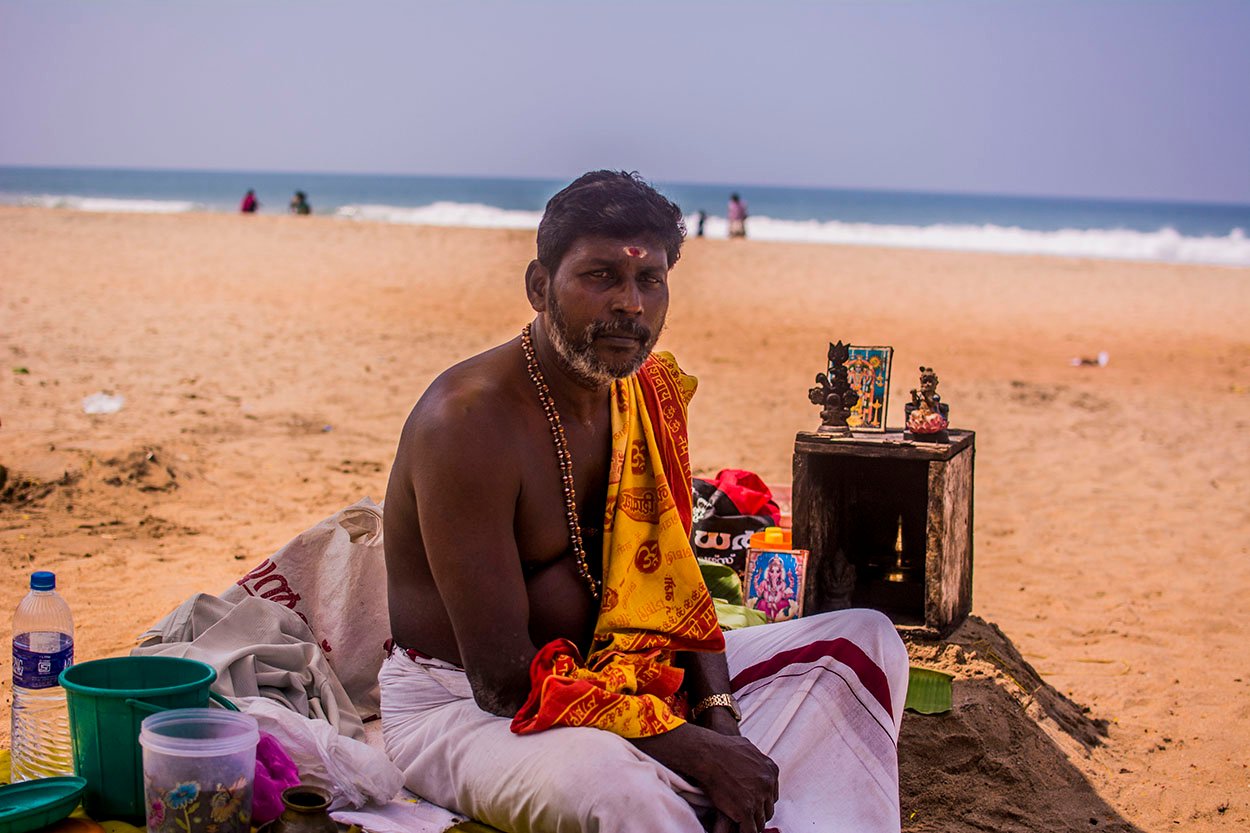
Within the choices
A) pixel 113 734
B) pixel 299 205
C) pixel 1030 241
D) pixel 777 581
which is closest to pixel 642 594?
pixel 113 734

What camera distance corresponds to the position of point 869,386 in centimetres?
462

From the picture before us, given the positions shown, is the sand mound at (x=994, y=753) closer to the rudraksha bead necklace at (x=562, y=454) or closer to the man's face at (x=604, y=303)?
the rudraksha bead necklace at (x=562, y=454)

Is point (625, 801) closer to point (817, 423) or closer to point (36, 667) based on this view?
point (36, 667)

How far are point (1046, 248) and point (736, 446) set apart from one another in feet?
113

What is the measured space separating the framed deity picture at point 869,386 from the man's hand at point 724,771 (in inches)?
83.2

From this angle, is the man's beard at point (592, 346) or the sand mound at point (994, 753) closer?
the man's beard at point (592, 346)

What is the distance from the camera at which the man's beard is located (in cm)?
280

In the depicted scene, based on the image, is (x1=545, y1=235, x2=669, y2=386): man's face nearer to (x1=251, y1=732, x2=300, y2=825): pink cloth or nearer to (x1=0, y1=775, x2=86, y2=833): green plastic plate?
(x1=251, y1=732, x2=300, y2=825): pink cloth

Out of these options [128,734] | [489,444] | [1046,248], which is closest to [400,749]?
[128,734]

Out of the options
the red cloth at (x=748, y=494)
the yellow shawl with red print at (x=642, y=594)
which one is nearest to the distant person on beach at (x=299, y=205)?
the red cloth at (x=748, y=494)

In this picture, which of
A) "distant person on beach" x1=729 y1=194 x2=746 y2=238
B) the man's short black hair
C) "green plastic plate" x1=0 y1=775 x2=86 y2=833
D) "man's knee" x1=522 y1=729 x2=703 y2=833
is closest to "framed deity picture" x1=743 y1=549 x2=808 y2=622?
the man's short black hair

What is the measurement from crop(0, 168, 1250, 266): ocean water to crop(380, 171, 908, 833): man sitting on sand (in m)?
26.3

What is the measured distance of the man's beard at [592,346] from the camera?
9.19 feet

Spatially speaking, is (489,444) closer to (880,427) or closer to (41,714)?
(41,714)
